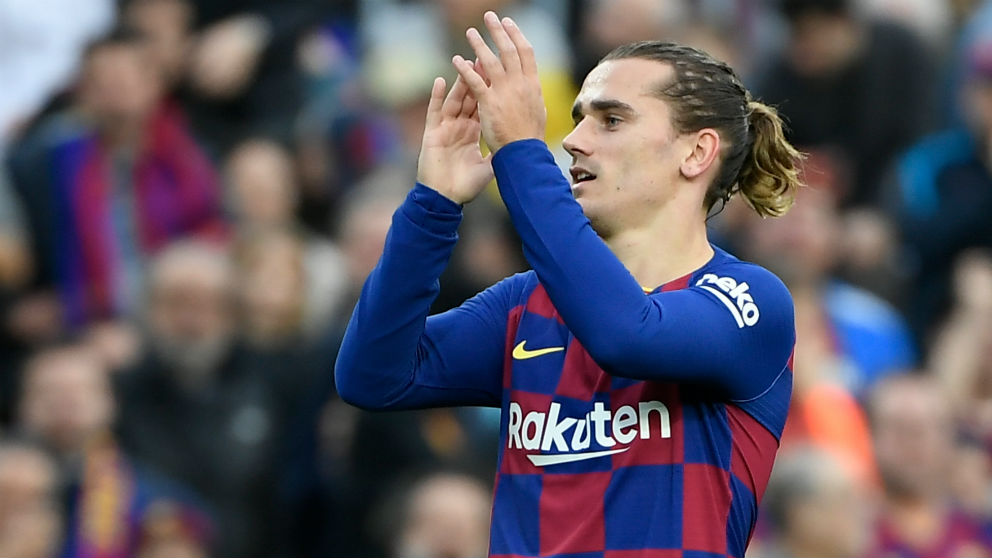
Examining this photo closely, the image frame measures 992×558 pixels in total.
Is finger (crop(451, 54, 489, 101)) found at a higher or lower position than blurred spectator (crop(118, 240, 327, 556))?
higher

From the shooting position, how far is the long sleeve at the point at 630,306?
9.43 ft

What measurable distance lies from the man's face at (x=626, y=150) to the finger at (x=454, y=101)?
0.73 ft

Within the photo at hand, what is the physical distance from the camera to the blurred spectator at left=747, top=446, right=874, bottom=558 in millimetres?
5785

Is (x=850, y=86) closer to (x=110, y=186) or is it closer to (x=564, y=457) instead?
(x=110, y=186)

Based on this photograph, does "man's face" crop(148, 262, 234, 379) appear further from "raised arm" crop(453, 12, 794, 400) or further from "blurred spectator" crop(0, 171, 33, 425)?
"raised arm" crop(453, 12, 794, 400)

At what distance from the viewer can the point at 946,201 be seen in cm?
746

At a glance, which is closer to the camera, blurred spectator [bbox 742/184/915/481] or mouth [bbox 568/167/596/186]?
mouth [bbox 568/167/596/186]

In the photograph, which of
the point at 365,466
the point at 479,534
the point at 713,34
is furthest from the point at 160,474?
the point at 713,34

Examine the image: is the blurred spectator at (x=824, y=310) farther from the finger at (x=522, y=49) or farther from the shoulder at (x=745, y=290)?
the finger at (x=522, y=49)

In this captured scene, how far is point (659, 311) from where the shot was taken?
9.62 ft

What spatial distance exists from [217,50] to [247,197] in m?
0.92

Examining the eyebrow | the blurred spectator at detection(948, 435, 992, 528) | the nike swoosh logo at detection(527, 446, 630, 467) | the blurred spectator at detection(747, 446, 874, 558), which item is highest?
the eyebrow

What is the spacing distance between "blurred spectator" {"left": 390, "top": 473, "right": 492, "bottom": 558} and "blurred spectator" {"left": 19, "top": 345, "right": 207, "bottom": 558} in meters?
0.83

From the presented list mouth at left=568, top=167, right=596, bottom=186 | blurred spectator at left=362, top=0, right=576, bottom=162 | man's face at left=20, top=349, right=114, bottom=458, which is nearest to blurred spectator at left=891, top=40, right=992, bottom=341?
blurred spectator at left=362, top=0, right=576, bottom=162
